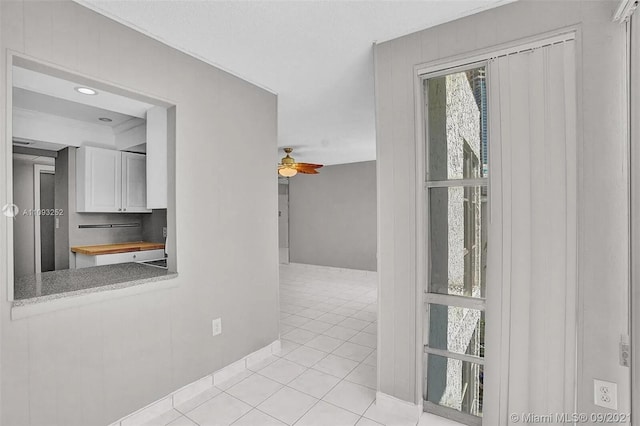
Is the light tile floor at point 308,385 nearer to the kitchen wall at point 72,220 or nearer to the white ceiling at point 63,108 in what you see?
the kitchen wall at point 72,220

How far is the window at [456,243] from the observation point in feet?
6.06

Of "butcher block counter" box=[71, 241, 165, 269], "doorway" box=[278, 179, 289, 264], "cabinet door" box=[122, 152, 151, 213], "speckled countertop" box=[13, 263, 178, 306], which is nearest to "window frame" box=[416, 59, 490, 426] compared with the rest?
"speckled countertop" box=[13, 263, 178, 306]

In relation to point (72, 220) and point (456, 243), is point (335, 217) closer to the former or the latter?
point (72, 220)

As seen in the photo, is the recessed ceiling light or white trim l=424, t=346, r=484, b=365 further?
the recessed ceiling light

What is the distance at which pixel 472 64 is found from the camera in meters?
1.82

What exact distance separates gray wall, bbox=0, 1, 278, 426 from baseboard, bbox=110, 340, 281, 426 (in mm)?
47

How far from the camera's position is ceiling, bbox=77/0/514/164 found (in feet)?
5.74

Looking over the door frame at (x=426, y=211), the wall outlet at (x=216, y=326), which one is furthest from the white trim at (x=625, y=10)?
the wall outlet at (x=216, y=326)

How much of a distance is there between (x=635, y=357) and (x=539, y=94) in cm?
127

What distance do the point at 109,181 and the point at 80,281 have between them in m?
2.25

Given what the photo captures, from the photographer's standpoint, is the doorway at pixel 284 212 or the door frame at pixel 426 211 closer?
the door frame at pixel 426 211

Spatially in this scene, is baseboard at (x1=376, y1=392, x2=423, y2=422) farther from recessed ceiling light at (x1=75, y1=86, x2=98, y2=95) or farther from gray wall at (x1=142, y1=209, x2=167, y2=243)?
gray wall at (x1=142, y1=209, x2=167, y2=243)

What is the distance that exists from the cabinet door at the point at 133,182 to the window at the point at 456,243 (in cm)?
367

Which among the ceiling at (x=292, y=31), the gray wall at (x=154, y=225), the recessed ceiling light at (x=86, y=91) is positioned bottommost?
the gray wall at (x=154, y=225)
